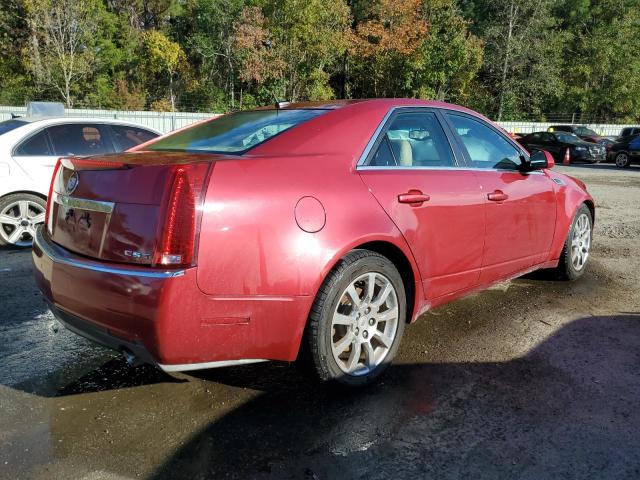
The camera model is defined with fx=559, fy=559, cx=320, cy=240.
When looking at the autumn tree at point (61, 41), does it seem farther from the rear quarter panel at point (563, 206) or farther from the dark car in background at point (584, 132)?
the rear quarter panel at point (563, 206)

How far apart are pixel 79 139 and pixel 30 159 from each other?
63 cm

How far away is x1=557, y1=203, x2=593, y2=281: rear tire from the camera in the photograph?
5.14 metres

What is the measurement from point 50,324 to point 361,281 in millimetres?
2542

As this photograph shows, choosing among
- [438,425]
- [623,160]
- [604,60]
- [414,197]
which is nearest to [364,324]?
[438,425]

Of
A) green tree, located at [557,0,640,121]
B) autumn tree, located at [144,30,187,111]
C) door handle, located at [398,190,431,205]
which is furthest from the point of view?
green tree, located at [557,0,640,121]

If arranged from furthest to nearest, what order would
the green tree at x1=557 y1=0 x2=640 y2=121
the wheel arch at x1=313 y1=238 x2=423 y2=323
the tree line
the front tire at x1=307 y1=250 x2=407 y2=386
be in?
1. the green tree at x1=557 y1=0 x2=640 y2=121
2. the tree line
3. the wheel arch at x1=313 y1=238 x2=423 y2=323
4. the front tire at x1=307 y1=250 x2=407 y2=386

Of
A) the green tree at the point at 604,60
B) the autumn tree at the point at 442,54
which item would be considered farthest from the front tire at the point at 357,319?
the green tree at the point at 604,60

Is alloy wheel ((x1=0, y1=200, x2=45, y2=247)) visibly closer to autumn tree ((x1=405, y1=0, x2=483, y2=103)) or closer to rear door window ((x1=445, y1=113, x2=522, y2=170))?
rear door window ((x1=445, y1=113, x2=522, y2=170))

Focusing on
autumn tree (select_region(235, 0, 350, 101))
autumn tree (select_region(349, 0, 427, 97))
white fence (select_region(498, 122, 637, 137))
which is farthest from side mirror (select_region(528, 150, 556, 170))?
autumn tree (select_region(349, 0, 427, 97))

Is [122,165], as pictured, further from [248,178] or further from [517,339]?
[517,339]

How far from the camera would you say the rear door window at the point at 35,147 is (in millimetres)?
6531

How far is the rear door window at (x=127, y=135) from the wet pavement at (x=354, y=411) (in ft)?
11.0

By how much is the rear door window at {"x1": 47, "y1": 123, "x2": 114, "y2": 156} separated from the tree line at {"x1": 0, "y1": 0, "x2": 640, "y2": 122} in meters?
27.7

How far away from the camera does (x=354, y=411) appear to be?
116 inches
